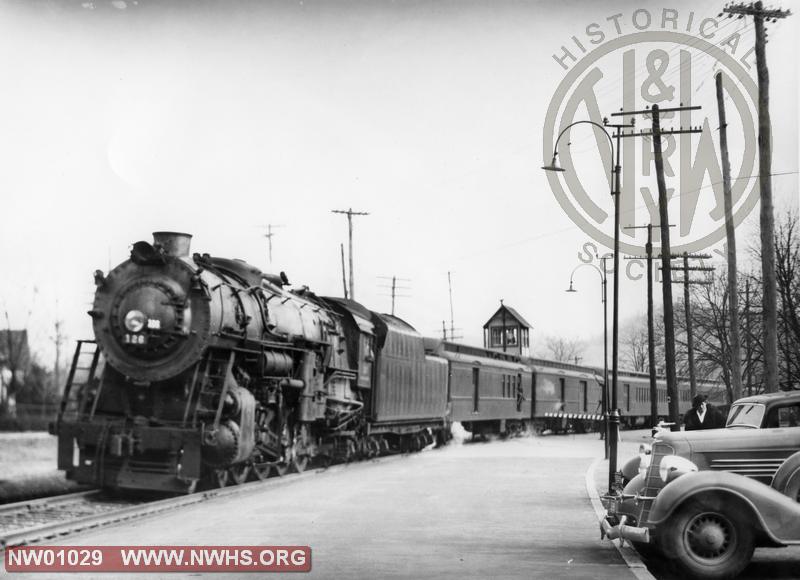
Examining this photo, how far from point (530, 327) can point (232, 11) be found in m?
58.5

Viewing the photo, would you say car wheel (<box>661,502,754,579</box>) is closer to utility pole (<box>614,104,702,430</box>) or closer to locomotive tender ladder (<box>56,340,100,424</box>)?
locomotive tender ladder (<box>56,340,100,424</box>)

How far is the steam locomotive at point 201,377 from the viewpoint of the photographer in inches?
529

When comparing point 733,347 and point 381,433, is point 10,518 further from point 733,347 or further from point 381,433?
point 733,347

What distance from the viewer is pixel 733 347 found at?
24.5 metres

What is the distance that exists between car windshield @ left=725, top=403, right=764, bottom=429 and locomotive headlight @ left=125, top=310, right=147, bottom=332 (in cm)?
848

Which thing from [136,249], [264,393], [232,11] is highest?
[232,11]

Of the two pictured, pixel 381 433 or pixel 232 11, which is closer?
pixel 232 11

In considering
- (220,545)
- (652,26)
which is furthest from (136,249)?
(652,26)

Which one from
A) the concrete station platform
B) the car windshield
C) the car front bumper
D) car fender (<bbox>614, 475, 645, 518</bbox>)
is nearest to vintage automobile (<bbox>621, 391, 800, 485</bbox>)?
the car windshield

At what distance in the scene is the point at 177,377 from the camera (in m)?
14.1

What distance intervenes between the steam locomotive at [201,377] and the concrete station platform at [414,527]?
0.93 metres

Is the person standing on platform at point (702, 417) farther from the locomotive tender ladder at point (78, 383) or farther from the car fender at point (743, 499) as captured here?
the locomotive tender ladder at point (78, 383)

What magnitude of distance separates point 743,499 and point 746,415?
1496 millimetres

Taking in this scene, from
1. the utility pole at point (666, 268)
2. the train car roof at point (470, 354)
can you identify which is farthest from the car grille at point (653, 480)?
the train car roof at point (470, 354)
